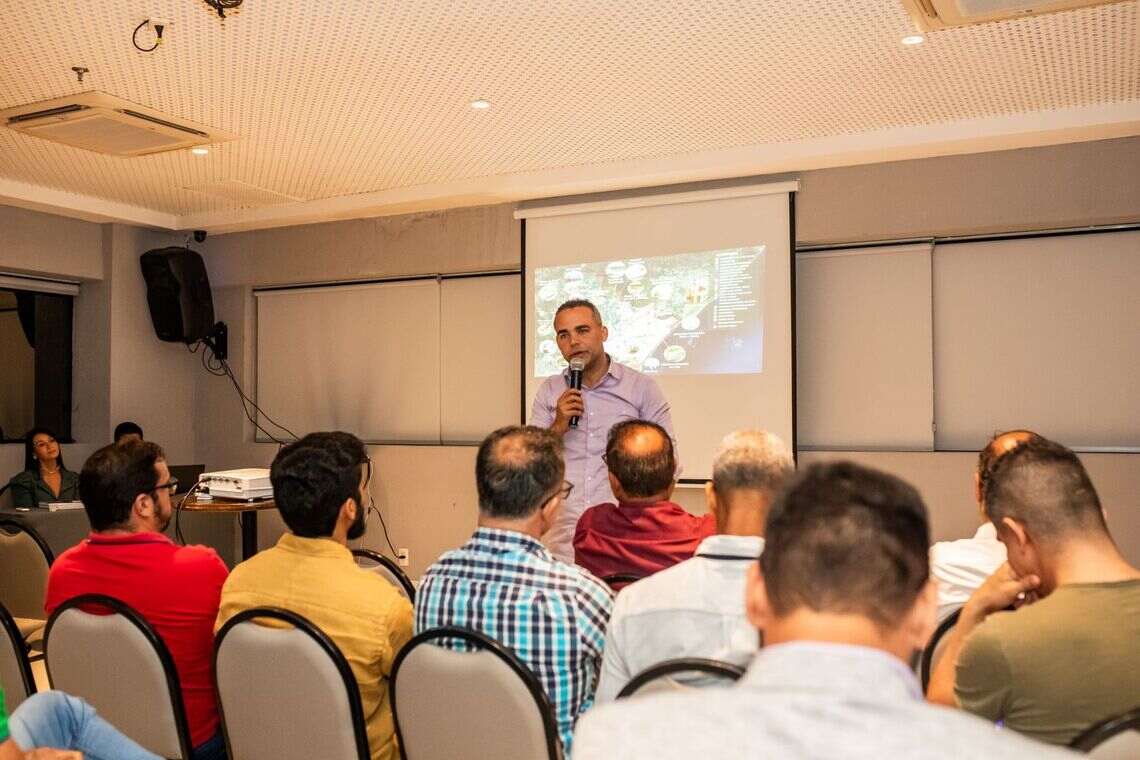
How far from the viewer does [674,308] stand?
5242 mm

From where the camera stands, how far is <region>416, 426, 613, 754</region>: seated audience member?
70.4 inches

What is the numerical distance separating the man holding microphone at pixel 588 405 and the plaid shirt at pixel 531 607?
1.95 m

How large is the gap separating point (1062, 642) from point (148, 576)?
1.99 meters

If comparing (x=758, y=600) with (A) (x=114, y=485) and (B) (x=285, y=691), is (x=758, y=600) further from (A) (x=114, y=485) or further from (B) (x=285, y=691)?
(A) (x=114, y=485)

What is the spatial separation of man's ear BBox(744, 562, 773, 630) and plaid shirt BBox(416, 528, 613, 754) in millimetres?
842

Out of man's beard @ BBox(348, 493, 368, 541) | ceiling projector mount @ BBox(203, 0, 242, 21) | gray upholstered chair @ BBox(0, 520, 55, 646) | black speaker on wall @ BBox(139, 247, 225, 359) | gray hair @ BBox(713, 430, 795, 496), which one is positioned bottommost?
gray upholstered chair @ BBox(0, 520, 55, 646)

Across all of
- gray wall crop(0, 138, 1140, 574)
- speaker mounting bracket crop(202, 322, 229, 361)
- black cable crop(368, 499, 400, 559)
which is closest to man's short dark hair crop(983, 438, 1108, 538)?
gray wall crop(0, 138, 1140, 574)

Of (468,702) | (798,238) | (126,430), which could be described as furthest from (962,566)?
(126,430)

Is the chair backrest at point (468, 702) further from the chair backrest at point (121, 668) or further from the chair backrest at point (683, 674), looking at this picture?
the chair backrest at point (121, 668)

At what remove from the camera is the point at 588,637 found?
1829 millimetres

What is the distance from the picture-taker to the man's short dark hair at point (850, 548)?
0.88m

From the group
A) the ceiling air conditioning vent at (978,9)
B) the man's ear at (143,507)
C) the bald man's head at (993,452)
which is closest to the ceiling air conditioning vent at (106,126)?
the man's ear at (143,507)

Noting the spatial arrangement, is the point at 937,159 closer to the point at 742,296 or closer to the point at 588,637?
the point at 742,296

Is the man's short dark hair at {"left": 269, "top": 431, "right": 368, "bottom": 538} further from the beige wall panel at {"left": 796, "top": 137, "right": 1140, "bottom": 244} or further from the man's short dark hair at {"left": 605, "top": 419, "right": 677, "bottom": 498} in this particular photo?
the beige wall panel at {"left": 796, "top": 137, "right": 1140, "bottom": 244}
